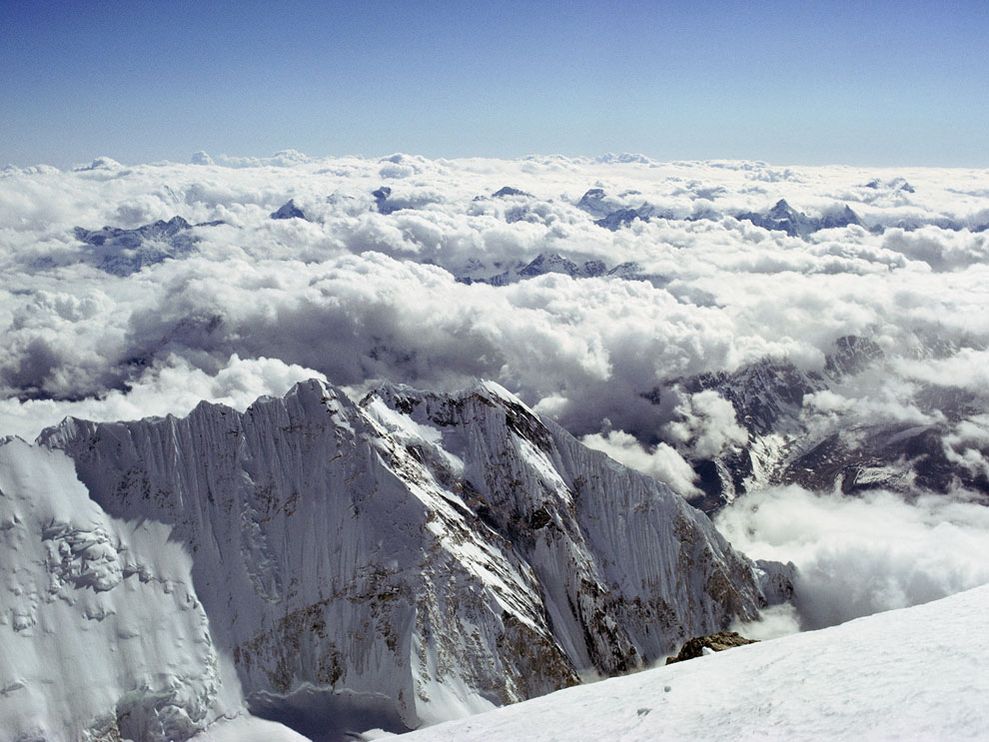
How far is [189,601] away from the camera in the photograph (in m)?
144

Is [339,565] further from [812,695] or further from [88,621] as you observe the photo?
[812,695]

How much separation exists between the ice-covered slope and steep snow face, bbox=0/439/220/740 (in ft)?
348

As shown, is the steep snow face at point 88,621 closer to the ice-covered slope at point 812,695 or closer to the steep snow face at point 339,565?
the steep snow face at point 339,565

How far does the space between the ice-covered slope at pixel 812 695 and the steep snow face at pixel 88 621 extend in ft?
348

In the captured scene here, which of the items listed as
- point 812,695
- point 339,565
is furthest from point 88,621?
point 812,695

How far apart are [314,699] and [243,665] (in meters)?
16.4

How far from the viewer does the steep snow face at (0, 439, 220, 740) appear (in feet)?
399

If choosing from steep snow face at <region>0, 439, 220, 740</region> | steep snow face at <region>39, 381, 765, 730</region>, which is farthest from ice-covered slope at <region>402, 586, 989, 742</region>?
steep snow face at <region>0, 439, 220, 740</region>

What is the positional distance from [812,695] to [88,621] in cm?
14532

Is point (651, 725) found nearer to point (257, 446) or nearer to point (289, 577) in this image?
point (289, 577)

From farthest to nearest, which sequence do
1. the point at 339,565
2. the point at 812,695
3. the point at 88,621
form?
1. the point at 339,565
2. the point at 88,621
3. the point at 812,695

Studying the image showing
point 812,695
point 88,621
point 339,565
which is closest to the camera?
point 812,695

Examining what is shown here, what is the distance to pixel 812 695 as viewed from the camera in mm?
30188

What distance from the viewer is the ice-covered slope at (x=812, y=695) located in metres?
25.4
